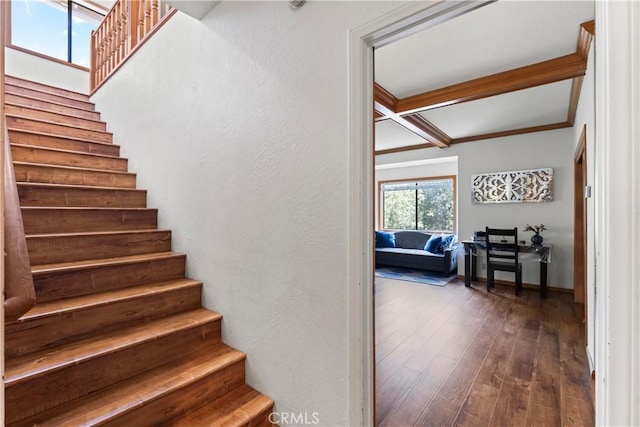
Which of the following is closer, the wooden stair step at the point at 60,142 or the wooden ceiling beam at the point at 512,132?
the wooden stair step at the point at 60,142

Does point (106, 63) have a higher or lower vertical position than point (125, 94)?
higher

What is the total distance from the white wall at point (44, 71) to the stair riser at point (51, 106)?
1188 millimetres

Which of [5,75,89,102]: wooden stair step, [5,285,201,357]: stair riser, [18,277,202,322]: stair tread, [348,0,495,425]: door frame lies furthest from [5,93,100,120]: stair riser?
[348,0,495,425]: door frame

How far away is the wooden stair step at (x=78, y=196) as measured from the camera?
2.01m

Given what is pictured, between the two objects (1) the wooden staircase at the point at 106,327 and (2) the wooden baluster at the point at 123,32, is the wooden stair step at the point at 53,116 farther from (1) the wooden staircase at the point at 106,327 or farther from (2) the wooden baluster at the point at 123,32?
(2) the wooden baluster at the point at 123,32

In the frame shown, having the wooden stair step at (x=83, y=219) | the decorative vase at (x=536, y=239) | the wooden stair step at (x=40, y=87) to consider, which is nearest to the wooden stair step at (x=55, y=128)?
the wooden stair step at (x=40, y=87)

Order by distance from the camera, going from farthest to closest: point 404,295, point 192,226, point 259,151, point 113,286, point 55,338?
point 404,295, point 192,226, point 113,286, point 259,151, point 55,338

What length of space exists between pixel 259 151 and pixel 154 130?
1.51 meters

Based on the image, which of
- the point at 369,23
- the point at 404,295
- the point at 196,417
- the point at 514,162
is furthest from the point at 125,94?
the point at 514,162

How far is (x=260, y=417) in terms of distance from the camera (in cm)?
153

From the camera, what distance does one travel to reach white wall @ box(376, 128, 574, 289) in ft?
13.9

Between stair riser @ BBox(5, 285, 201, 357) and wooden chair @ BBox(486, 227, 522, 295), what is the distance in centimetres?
413

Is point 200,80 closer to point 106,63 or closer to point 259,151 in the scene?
point 259,151

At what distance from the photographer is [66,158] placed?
8.48 feet
